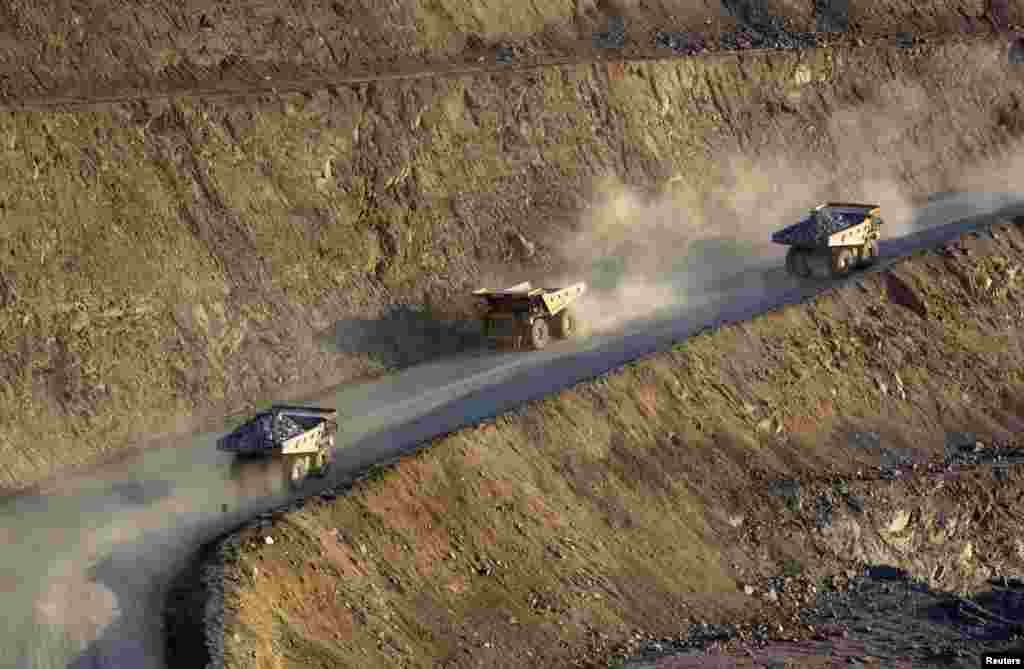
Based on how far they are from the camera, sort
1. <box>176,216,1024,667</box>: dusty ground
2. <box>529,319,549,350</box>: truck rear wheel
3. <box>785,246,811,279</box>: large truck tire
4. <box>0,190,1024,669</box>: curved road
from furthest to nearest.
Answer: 1. <box>785,246,811,279</box>: large truck tire
2. <box>529,319,549,350</box>: truck rear wheel
3. <box>176,216,1024,667</box>: dusty ground
4. <box>0,190,1024,669</box>: curved road

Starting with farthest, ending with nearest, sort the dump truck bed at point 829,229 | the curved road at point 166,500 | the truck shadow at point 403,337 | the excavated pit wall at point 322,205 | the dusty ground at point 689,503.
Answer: the dump truck bed at point 829,229, the truck shadow at point 403,337, the excavated pit wall at point 322,205, the dusty ground at point 689,503, the curved road at point 166,500

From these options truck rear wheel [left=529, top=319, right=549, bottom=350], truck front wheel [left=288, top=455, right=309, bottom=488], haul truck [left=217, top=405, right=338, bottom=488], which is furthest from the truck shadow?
truck front wheel [left=288, top=455, right=309, bottom=488]

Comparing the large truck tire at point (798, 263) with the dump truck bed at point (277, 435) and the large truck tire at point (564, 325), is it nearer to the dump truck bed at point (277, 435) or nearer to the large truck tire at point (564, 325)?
the large truck tire at point (564, 325)

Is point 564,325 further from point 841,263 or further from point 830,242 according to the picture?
point 841,263

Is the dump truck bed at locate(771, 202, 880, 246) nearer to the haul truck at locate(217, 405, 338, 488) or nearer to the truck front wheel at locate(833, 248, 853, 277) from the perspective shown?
the truck front wheel at locate(833, 248, 853, 277)

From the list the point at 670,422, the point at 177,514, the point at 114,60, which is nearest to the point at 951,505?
the point at 670,422

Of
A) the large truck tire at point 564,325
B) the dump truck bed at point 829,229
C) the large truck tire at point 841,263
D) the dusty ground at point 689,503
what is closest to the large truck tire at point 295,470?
the dusty ground at point 689,503
